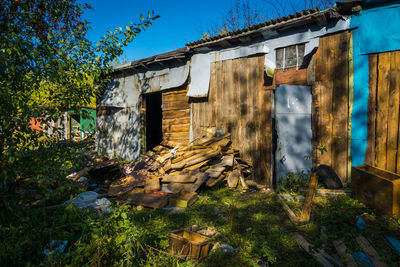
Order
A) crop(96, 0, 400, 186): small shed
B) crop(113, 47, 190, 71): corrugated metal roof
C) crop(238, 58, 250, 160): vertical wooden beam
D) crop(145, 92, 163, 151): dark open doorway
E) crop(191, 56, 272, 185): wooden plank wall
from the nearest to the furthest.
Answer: crop(96, 0, 400, 186): small shed → crop(191, 56, 272, 185): wooden plank wall → crop(238, 58, 250, 160): vertical wooden beam → crop(113, 47, 190, 71): corrugated metal roof → crop(145, 92, 163, 151): dark open doorway

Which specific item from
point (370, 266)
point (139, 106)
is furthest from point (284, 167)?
point (139, 106)

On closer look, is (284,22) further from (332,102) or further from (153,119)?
(153,119)

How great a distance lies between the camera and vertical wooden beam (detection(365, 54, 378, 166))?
5105 mm

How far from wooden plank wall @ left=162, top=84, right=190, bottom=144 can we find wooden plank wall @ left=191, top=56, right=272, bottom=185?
2.15ft

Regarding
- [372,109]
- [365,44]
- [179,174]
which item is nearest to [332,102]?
[372,109]

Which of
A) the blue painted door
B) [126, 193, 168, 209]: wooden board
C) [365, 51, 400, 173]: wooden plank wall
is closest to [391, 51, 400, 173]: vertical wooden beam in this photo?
[365, 51, 400, 173]: wooden plank wall

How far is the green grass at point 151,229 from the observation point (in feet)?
8.05

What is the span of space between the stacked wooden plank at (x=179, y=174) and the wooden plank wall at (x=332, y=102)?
2255 millimetres

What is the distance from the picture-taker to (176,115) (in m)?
8.62

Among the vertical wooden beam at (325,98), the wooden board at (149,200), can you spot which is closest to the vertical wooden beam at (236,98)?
the vertical wooden beam at (325,98)

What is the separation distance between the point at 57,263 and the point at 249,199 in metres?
3.96

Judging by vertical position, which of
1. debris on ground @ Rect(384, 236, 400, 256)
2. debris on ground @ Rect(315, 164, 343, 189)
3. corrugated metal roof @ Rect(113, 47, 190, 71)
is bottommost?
debris on ground @ Rect(384, 236, 400, 256)

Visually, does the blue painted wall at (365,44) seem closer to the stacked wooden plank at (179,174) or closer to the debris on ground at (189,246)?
the stacked wooden plank at (179,174)

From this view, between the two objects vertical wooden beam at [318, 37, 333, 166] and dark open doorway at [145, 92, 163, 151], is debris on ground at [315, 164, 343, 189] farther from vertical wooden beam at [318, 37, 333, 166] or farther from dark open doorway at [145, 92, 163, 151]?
dark open doorway at [145, 92, 163, 151]
